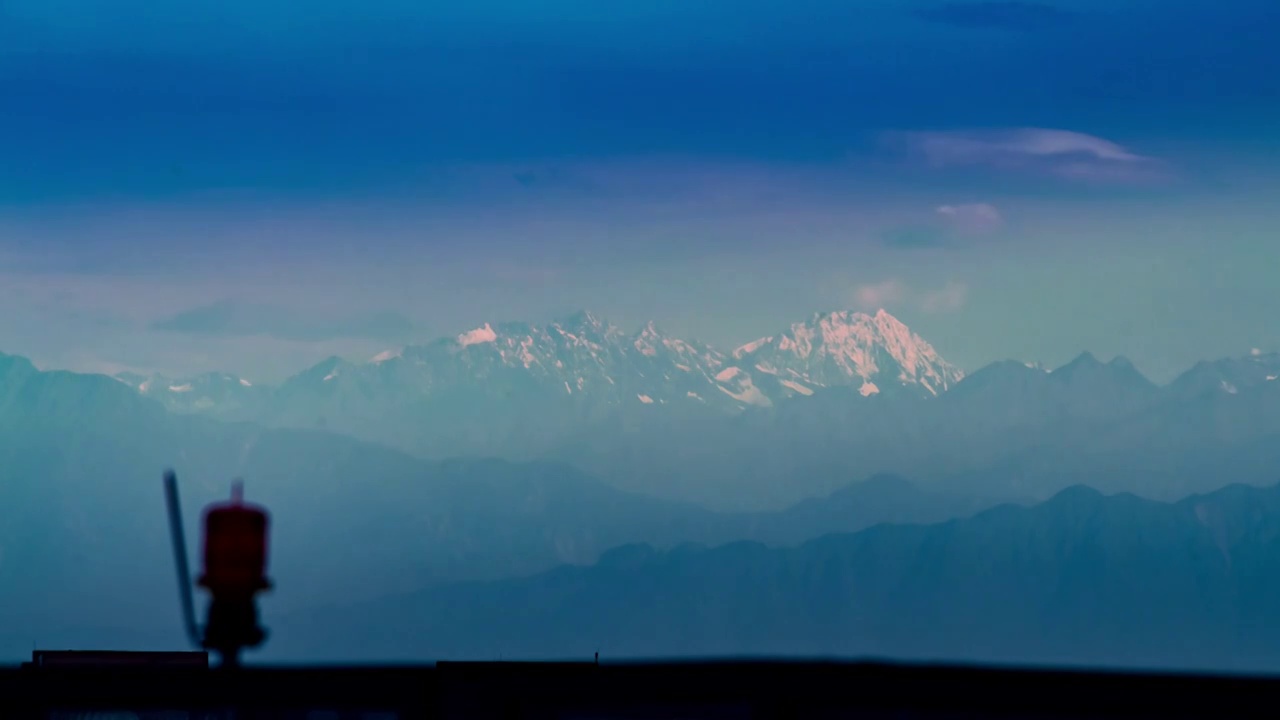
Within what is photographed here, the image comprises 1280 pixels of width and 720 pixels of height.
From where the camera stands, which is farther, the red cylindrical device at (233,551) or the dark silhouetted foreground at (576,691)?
the red cylindrical device at (233,551)

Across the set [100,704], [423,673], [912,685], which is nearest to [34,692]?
[100,704]

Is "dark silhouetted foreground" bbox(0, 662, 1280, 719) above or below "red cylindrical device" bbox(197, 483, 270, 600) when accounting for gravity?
below

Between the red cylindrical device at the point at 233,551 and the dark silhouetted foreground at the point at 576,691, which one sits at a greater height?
the red cylindrical device at the point at 233,551

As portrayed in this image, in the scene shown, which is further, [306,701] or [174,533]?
[174,533]

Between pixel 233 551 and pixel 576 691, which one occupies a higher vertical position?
pixel 233 551

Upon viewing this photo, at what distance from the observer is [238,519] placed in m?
4.81

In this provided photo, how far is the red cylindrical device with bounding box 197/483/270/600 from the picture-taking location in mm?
4816

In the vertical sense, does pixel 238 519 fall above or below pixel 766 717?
above

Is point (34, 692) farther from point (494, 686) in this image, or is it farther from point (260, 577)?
point (494, 686)

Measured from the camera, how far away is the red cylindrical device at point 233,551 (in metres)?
4.82

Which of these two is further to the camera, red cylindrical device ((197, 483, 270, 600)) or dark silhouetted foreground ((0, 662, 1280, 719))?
red cylindrical device ((197, 483, 270, 600))

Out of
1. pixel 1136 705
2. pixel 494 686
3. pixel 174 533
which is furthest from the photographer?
pixel 174 533

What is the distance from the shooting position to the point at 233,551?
4844 mm

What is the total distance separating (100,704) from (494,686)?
132cm
